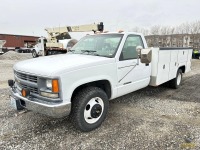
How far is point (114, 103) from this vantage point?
5199mm

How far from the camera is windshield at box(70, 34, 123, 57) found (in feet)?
13.5

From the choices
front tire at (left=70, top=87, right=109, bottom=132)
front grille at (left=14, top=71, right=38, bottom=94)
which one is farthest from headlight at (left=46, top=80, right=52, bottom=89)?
front tire at (left=70, top=87, right=109, bottom=132)

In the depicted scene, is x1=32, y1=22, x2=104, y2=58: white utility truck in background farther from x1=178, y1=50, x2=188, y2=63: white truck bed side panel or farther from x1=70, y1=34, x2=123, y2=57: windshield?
x1=70, y1=34, x2=123, y2=57: windshield

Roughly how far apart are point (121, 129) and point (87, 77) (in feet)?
4.06

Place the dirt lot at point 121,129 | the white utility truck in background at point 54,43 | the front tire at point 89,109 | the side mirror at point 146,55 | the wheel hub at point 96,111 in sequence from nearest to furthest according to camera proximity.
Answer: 1. the dirt lot at point 121,129
2. the front tire at point 89,109
3. the wheel hub at point 96,111
4. the side mirror at point 146,55
5. the white utility truck in background at point 54,43

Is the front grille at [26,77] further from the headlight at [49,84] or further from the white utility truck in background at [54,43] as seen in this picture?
the white utility truck in background at [54,43]

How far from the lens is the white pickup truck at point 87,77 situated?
9.99 feet

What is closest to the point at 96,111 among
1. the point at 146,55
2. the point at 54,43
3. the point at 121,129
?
the point at 121,129

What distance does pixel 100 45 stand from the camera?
4406 mm

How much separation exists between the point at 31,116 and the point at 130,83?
235 centimetres

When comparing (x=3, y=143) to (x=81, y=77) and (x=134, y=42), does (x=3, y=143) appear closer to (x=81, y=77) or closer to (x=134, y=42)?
(x=81, y=77)

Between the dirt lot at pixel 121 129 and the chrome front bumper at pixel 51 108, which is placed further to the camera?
the dirt lot at pixel 121 129

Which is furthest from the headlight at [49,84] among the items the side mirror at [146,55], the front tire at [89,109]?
the side mirror at [146,55]

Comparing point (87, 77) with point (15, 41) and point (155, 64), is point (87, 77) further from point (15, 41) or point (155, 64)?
point (15, 41)
